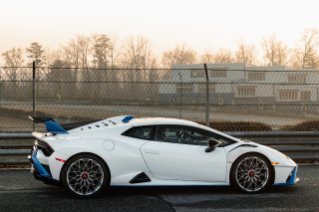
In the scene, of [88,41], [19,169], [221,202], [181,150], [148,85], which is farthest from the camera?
[88,41]

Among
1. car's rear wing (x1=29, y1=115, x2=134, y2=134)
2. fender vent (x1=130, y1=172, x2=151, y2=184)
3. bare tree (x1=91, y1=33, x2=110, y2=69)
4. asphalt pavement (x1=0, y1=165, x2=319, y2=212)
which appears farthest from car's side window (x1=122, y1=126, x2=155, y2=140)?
bare tree (x1=91, y1=33, x2=110, y2=69)

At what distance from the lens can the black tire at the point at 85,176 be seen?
5.36 m

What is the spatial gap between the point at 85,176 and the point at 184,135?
64.5 inches

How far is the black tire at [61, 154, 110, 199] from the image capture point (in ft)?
17.6

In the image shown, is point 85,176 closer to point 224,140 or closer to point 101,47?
point 224,140

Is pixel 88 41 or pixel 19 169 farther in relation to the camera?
pixel 88 41

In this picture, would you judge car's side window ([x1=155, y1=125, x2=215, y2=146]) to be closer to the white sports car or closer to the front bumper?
the white sports car

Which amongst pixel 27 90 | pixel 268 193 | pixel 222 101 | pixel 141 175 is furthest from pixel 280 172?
pixel 27 90

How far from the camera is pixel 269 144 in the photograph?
340 inches

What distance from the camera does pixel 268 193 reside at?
579 centimetres

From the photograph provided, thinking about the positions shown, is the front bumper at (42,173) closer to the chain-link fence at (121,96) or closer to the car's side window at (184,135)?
the car's side window at (184,135)

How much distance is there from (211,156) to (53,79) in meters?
5.31

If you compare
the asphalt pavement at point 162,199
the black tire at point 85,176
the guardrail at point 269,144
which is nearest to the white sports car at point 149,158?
the black tire at point 85,176

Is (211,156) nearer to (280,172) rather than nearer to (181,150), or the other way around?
(181,150)
